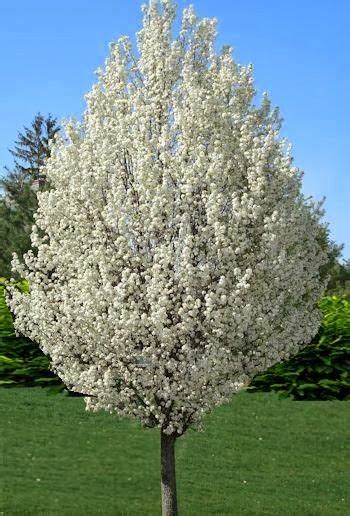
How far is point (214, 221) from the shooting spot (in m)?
8.96

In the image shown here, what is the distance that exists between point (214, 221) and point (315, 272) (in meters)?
2.26

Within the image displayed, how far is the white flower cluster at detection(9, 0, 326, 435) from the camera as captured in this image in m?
9.05

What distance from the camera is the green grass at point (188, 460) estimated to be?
12828 mm

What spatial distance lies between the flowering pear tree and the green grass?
9.30 feet

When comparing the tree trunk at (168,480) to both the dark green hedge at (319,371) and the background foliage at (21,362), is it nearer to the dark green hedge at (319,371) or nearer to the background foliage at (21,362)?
the dark green hedge at (319,371)

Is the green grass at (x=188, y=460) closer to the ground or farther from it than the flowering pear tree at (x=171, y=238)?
closer to the ground

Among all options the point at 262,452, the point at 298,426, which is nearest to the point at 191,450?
the point at 262,452

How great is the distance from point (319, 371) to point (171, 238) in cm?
1213

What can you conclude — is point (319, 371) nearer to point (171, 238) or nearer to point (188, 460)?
point (188, 460)

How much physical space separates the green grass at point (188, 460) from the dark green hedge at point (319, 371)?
63cm

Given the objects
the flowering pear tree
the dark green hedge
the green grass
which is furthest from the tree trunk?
the dark green hedge

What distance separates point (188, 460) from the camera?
15234 mm

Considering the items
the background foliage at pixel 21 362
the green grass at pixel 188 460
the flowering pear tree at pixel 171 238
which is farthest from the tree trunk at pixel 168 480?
the background foliage at pixel 21 362

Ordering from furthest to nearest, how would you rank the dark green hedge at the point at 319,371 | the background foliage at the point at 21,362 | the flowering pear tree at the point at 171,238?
the background foliage at the point at 21,362 < the dark green hedge at the point at 319,371 < the flowering pear tree at the point at 171,238
